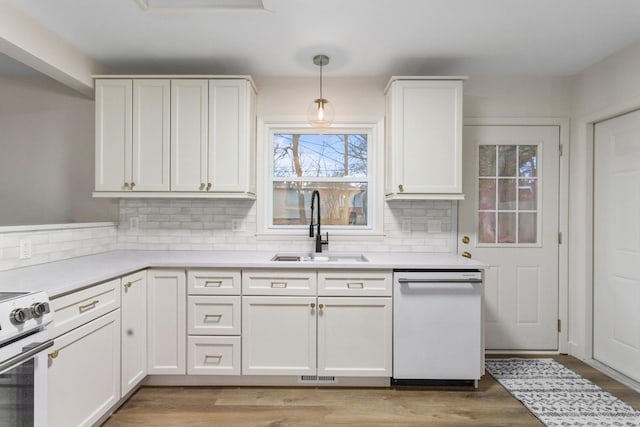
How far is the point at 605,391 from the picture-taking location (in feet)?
8.31

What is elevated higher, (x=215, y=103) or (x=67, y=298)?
(x=215, y=103)

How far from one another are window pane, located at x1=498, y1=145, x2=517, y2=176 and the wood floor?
175 cm

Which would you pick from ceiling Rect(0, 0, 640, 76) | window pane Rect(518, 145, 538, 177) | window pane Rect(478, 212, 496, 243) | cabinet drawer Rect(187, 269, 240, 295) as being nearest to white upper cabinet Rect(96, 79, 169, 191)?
ceiling Rect(0, 0, 640, 76)

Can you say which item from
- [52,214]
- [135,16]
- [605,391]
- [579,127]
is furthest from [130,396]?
[579,127]

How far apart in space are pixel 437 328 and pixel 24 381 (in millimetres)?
2249

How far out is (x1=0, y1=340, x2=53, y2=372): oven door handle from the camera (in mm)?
1280

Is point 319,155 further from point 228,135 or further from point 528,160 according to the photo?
point 528,160

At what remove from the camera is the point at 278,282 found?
251 centimetres

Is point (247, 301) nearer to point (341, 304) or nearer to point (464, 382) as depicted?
point (341, 304)

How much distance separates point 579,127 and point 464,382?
233 centimetres

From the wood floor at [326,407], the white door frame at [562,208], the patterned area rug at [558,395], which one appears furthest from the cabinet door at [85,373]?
the white door frame at [562,208]

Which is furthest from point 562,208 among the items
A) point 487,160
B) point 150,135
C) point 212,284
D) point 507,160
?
point 150,135

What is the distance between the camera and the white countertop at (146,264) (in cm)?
177

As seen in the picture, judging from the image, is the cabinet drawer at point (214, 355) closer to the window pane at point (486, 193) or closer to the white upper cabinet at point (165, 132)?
the white upper cabinet at point (165, 132)
